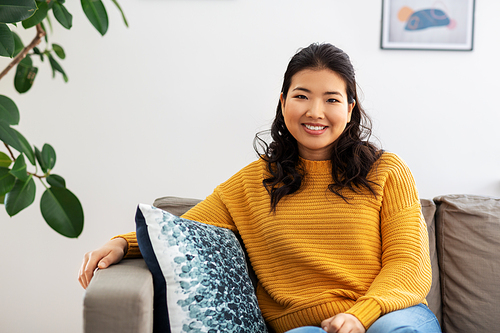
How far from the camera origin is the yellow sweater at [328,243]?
1131 mm

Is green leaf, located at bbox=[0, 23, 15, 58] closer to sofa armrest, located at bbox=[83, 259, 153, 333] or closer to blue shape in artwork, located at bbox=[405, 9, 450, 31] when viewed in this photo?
sofa armrest, located at bbox=[83, 259, 153, 333]

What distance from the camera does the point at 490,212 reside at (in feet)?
4.65

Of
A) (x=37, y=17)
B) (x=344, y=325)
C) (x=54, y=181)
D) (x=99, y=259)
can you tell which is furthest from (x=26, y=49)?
(x=344, y=325)

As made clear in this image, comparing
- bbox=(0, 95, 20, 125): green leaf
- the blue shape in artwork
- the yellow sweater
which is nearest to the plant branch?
bbox=(0, 95, 20, 125): green leaf

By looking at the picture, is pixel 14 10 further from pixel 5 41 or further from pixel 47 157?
pixel 47 157

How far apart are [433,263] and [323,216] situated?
49 cm

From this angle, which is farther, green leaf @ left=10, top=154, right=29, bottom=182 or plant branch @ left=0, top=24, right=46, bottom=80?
plant branch @ left=0, top=24, right=46, bottom=80

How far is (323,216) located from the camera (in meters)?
1.23

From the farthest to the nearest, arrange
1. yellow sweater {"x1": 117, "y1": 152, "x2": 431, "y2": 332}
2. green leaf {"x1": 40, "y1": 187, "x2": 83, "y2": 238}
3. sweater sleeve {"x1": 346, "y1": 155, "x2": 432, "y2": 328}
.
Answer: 1. green leaf {"x1": 40, "y1": 187, "x2": 83, "y2": 238}
2. yellow sweater {"x1": 117, "y1": 152, "x2": 431, "y2": 332}
3. sweater sleeve {"x1": 346, "y1": 155, "x2": 432, "y2": 328}

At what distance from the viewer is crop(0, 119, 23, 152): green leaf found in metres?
1.28

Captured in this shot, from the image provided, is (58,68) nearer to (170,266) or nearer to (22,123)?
(22,123)

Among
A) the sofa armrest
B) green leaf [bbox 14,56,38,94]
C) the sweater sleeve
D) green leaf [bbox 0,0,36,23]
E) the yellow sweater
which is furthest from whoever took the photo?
green leaf [bbox 14,56,38,94]

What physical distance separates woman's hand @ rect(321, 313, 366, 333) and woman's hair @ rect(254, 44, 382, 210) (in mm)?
378

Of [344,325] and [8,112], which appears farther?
[8,112]
